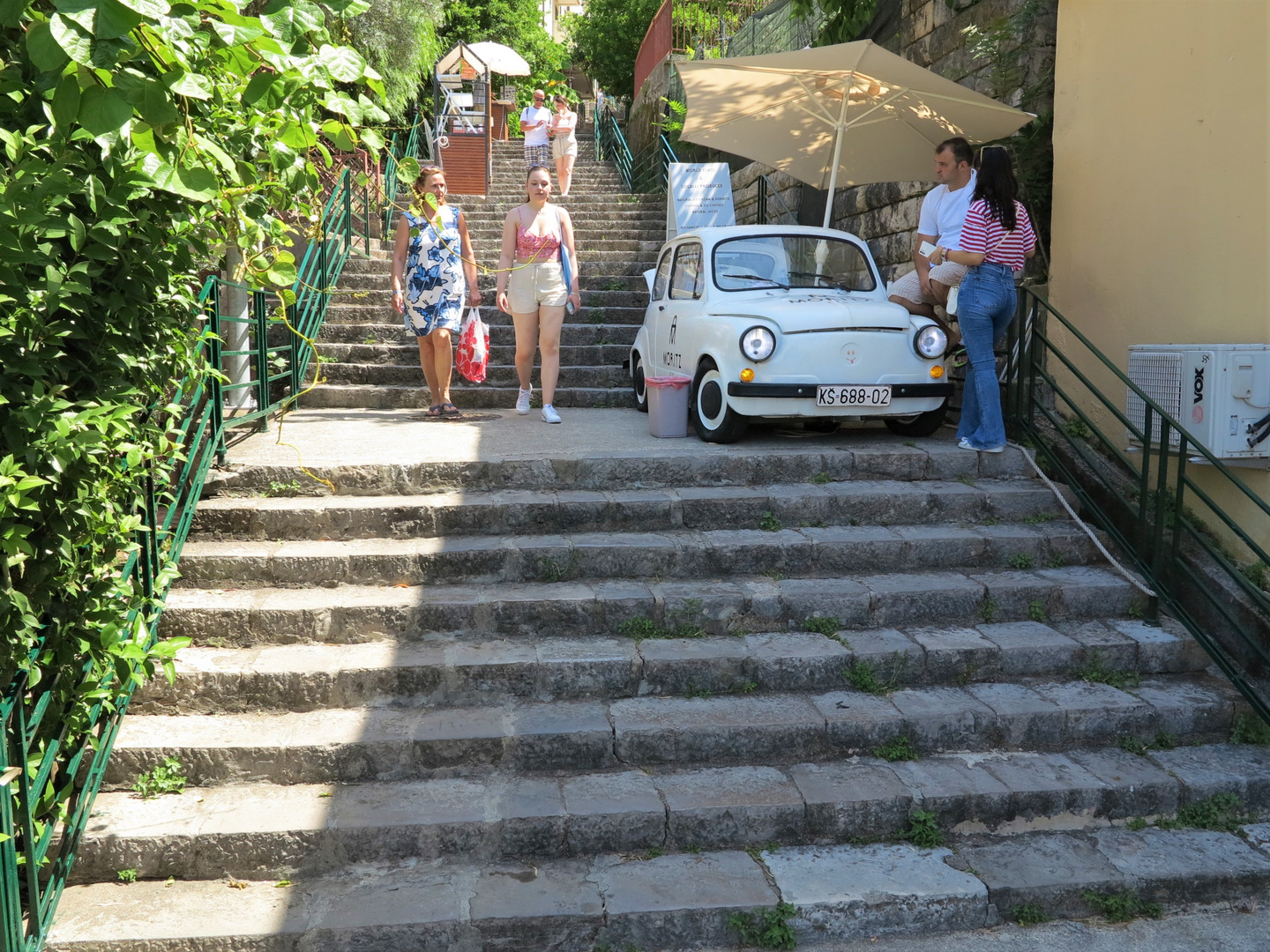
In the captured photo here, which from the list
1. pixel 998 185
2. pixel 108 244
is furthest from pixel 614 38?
pixel 108 244

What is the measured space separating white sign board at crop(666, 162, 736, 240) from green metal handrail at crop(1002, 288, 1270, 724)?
6.16 metres

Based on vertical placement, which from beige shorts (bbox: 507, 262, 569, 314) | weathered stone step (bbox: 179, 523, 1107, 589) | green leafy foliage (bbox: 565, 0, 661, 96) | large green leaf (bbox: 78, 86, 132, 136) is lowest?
weathered stone step (bbox: 179, 523, 1107, 589)

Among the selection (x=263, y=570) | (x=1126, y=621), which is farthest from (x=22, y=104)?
(x=1126, y=621)

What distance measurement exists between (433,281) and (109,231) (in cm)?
474

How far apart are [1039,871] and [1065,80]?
5368mm

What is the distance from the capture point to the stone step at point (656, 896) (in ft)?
11.3

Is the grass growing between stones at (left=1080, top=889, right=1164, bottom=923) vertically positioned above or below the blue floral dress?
below

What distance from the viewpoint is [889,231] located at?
945cm

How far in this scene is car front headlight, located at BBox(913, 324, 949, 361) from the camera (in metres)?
6.84

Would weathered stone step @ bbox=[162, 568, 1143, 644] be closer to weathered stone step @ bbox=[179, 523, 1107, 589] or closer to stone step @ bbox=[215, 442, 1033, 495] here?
weathered stone step @ bbox=[179, 523, 1107, 589]

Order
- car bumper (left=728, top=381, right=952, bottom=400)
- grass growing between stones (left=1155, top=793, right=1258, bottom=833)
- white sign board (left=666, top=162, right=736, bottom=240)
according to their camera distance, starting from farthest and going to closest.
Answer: white sign board (left=666, top=162, right=736, bottom=240) < car bumper (left=728, top=381, right=952, bottom=400) < grass growing between stones (left=1155, top=793, right=1258, bottom=833)

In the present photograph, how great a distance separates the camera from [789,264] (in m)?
7.71

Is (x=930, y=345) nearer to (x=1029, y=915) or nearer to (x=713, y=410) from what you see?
(x=713, y=410)

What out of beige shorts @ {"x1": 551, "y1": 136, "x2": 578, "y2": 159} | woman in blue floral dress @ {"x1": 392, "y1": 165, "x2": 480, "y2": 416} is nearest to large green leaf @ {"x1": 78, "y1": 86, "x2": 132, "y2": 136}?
woman in blue floral dress @ {"x1": 392, "y1": 165, "x2": 480, "y2": 416}
